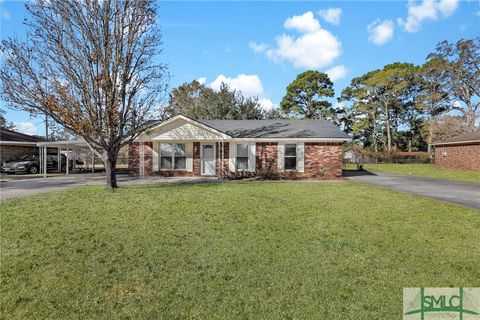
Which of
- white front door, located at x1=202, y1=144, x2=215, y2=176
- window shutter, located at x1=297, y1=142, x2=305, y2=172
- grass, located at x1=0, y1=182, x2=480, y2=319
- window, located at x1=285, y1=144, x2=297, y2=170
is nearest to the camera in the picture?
grass, located at x1=0, y1=182, x2=480, y2=319

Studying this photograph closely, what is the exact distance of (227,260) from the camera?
446 centimetres

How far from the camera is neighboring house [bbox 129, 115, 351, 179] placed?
58.0 ft

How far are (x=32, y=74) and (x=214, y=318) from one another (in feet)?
36.4

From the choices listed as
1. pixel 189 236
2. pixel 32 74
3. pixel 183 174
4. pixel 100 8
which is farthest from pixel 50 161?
pixel 189 236

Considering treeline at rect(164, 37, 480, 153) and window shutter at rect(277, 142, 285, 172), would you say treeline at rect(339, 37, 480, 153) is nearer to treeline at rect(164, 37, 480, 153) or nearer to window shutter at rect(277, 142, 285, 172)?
treeline at rect(164, 37, 480, 153)

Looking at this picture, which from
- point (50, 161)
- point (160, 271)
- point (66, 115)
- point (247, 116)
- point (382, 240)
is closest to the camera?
point (160, 271)

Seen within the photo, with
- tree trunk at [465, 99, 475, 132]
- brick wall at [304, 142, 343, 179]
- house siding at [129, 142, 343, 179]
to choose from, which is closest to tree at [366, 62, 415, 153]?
tree trunk at [465, 99, 475, 132]

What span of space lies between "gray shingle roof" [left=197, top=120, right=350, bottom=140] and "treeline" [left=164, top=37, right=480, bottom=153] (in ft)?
38.2

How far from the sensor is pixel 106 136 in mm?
11508

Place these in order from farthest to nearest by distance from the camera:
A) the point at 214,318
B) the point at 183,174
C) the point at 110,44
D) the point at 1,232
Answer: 1. the point at 183,174
2. the point at 110,44
3. the point at 1,232
4. the point at 214,318

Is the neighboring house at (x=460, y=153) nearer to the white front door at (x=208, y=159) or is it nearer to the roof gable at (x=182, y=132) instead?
the roof gable at (x=182, y=132)

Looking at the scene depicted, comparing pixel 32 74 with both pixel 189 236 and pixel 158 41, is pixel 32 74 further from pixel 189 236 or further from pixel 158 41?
pixel 189 236

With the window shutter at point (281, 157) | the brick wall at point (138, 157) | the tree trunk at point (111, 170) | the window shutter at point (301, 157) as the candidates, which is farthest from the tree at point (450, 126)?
the tree trunk at point (111, 170)

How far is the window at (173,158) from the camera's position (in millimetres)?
18047
